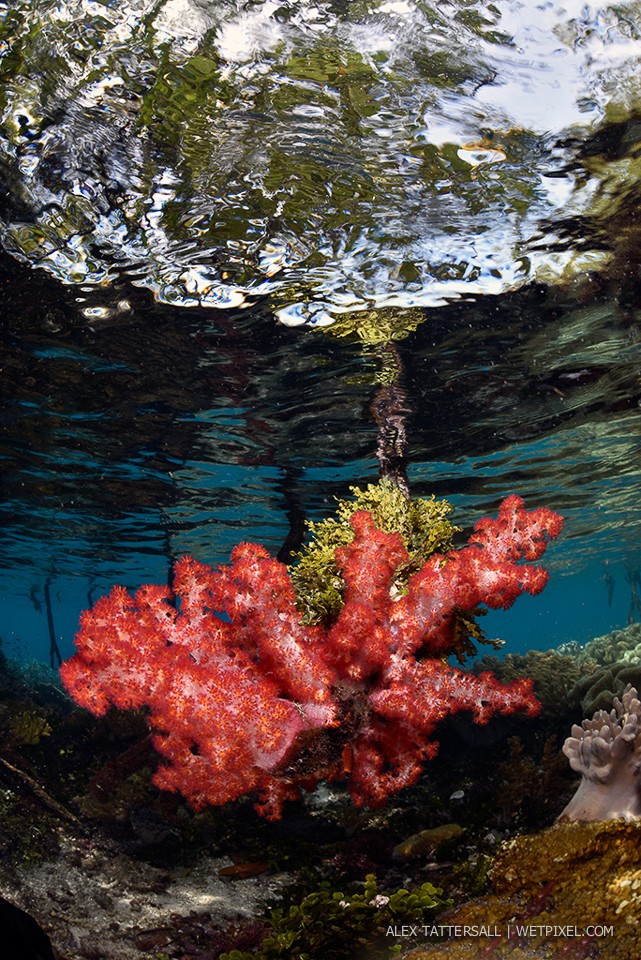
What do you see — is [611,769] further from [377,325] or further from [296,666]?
[377,325]

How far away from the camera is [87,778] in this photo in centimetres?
980

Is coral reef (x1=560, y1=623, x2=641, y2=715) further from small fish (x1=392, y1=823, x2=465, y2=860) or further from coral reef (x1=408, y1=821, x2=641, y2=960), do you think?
coral reef (x1=408, y1=821, x2=641, y2=960)

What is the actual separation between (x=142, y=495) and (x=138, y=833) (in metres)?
11.9

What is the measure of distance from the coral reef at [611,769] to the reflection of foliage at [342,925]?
57.0 inches

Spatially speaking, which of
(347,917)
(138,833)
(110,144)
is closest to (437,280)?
(110,144)

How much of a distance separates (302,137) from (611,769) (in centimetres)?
659

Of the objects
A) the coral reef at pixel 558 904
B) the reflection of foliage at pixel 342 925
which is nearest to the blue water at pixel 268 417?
the coral reef at pixel 558 904

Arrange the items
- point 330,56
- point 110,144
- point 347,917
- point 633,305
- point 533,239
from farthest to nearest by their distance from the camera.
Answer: point 633,305
point 533,239
point 110,144
point 330,56
point 347,917

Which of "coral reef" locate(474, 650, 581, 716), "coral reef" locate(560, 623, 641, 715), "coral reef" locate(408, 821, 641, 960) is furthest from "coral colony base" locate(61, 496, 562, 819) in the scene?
"coral reef" locate(474, 650, 581, 716)

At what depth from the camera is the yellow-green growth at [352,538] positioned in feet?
17.6

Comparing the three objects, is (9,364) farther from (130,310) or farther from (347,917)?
(347,917)

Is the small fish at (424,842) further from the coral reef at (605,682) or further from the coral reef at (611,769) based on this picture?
the coral reef at (605,682)

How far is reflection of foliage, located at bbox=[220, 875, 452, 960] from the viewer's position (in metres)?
4.55

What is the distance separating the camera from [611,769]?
4637mm
